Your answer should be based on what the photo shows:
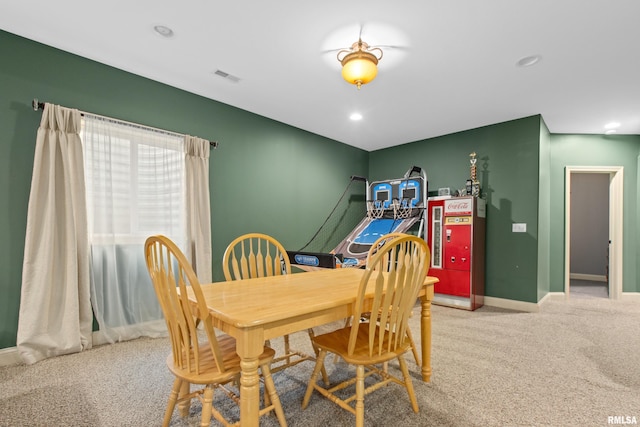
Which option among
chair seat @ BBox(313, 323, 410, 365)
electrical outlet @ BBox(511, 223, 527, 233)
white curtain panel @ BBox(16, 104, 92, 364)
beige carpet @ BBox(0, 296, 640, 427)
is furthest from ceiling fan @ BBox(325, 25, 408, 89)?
electrical outlet @ BBox(511, 223, 527, 233)

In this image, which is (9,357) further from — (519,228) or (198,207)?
(519,228)

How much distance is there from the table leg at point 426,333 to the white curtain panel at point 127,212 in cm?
248

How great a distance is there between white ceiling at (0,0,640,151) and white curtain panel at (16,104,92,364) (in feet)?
2.89

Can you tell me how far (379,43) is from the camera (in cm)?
256

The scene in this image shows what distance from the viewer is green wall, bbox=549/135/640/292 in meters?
4.78

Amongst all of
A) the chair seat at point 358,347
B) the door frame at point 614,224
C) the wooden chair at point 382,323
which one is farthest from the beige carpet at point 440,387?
the door frame at point 614,224

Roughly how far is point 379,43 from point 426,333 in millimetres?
→ 2281

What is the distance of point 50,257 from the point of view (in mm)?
2521

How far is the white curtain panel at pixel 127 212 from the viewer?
2.81 m

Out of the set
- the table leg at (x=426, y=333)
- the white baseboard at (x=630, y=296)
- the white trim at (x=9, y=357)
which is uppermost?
the table leg at (x=426, y=333)

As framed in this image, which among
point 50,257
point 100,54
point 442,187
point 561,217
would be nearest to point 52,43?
point 100,54

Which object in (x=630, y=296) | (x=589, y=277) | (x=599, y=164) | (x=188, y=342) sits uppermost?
(x=599, y=164)

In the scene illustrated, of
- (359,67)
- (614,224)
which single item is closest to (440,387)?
(359,67)

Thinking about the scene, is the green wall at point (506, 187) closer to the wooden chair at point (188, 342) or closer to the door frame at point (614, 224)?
the door frame at point (614, 224)
